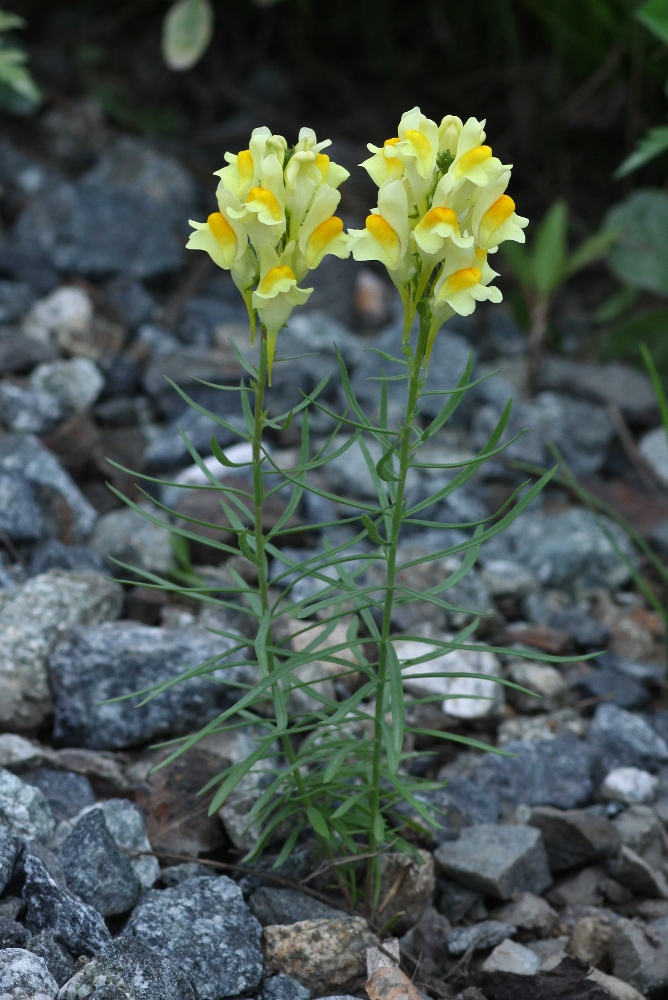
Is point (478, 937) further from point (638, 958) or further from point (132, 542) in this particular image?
point (132, 542)

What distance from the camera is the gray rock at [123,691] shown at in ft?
6.10

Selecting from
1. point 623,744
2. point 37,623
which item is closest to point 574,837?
point 623,744

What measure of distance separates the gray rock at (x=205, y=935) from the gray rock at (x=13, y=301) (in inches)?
79.8

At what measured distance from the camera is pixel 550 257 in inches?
133

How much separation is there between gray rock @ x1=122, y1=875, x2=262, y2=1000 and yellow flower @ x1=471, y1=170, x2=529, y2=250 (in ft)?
3.09

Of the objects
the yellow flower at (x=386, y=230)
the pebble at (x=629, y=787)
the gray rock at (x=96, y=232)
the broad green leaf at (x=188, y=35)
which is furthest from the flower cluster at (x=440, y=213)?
the broad green leaf at (x=188, y=35)

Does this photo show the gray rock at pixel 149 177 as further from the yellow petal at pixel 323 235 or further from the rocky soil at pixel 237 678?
the yellow petal at pixel 323 235

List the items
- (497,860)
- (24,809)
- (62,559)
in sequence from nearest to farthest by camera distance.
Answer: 1. (24,809)
2. (497,860)
3. (62,559)

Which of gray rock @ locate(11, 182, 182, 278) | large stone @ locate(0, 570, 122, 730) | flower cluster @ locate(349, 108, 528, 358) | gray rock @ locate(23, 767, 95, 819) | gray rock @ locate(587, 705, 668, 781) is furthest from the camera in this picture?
gray rock @ locate(11, 182, 182, 278)

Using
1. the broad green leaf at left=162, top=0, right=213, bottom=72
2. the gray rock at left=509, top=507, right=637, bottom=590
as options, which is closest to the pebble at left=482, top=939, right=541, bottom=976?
the gray rock at left=509, top=507, right=637, bottom=590

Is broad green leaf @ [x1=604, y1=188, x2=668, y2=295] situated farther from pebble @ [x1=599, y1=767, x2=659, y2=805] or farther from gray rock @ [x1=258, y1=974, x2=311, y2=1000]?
gray rock @ [x1=258, y1=974, x2=311, y2=1000]

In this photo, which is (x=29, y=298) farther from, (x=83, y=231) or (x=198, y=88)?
(x=198, y=88)

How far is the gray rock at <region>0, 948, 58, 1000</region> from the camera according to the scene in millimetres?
1226

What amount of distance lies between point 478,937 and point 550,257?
92.1 inches
